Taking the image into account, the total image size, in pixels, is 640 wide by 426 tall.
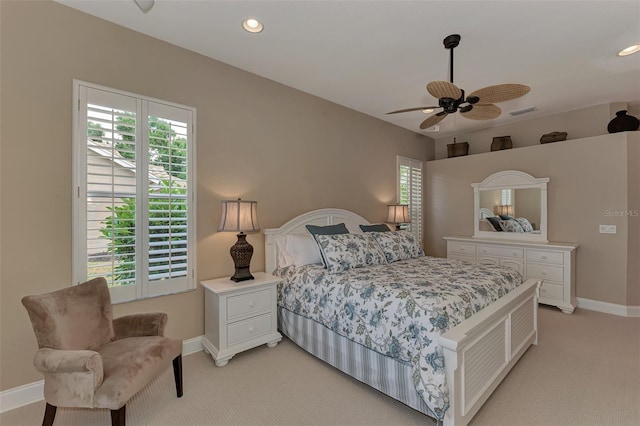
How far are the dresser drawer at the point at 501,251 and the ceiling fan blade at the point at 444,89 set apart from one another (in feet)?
10.0

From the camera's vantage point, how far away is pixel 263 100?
336 centimetres

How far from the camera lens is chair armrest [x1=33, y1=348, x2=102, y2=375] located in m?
1.54

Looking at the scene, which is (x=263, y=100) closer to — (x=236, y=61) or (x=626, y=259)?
(x=236, y=61)

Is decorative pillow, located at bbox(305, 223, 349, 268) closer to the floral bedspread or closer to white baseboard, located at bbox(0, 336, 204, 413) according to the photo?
the floral bedspread

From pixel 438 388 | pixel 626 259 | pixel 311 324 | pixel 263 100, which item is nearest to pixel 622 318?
pixel 626 259

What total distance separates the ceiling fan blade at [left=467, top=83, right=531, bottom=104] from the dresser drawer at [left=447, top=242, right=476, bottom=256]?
302 cm

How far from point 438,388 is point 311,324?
50.9 inches

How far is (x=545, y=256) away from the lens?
4.06m

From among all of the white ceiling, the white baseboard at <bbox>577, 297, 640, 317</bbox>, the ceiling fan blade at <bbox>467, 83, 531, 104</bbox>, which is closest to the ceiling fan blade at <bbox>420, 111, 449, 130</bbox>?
the ceiling fan blade at <bbox>467, 83, 531, 104</bbox>

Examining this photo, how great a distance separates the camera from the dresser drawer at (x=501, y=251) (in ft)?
14.0

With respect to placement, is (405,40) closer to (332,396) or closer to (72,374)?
(332,396)

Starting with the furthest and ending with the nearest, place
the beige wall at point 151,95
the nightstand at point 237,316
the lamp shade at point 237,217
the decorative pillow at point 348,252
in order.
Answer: the decorative pillow at point 348,252 < the lamp shade at point 237,217 < the nightstand at point 237,316 < the beige wall at point 151,95

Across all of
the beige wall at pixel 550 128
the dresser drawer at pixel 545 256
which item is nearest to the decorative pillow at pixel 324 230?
the dresser drawer at pixel 545 256

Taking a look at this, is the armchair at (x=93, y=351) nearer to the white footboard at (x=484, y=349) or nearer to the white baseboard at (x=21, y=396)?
the white baseboard at (x=21, y=396)
